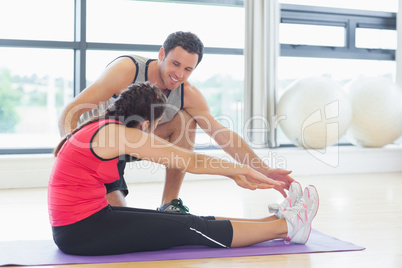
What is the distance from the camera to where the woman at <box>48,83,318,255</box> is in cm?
155

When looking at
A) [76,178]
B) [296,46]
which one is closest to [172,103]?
[76,178]

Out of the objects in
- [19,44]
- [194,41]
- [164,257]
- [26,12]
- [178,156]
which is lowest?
[164,257]

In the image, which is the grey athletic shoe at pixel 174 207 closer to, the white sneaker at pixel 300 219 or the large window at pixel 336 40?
the white sneaker at pixel 300 219

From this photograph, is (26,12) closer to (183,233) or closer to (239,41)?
(239,41)

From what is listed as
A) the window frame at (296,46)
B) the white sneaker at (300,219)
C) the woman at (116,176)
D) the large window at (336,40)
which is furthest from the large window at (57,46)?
the white sneaker at (300,219)

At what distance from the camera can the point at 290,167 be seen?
403 centimetres

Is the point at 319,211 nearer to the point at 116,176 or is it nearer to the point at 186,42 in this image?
the point at 186,42

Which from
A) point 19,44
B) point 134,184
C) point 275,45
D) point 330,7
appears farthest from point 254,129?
point 19,44

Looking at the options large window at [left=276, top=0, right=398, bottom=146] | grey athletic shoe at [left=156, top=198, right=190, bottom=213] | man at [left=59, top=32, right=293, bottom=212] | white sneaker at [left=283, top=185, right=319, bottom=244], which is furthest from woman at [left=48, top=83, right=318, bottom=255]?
large window at [left=276, top=0, right=398, bottom=146]

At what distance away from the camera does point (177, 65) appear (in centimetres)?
210

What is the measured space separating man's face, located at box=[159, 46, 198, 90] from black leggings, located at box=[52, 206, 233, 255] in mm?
679

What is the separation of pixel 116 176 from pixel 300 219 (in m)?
0.74

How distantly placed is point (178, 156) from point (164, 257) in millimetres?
380

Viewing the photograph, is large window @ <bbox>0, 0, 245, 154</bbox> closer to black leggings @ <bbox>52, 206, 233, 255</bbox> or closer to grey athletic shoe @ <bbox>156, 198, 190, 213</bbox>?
grey athletic shoe @ <bbox>156, 198, 190, 213</bbox>
